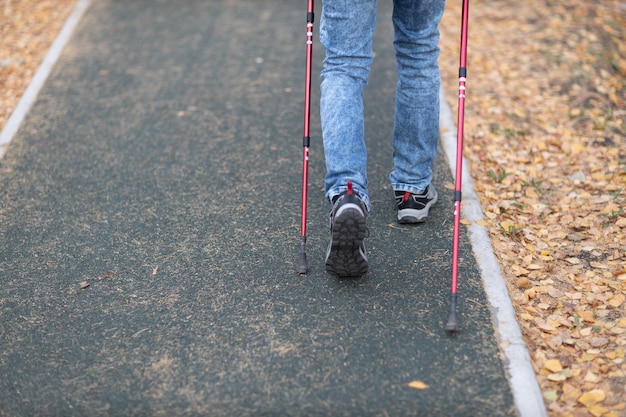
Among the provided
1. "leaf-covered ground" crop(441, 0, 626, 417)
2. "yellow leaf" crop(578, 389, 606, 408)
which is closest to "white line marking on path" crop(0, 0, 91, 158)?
"leaf-covered ground" crop(441, 0, 626, 417)

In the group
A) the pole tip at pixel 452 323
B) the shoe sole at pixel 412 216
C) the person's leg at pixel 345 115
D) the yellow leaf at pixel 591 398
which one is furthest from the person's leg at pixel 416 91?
the yellow leaf at pixel 591 398

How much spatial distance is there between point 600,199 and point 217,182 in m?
2.49

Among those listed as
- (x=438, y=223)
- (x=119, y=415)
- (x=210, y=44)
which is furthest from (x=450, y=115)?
(x=119, y=415)

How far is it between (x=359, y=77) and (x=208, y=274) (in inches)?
51.4

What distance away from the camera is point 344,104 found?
11.9ft

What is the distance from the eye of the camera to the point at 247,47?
7.34m

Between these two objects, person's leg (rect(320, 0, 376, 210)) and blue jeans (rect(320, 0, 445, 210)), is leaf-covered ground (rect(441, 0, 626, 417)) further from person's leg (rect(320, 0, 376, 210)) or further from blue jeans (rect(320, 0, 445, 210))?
person's leg (rect(320, 0, 376, 210))

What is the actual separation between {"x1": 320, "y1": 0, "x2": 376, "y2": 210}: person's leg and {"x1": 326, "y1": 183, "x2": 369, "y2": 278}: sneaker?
5.8 inches

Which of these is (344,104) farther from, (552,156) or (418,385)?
(552,156)

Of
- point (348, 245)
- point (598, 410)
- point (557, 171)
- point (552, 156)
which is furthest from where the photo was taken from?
point (552, 156)

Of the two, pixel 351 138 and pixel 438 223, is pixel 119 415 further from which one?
pixel 438 223

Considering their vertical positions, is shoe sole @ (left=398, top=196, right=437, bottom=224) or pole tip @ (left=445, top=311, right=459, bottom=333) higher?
pole tip @ (left=445, top=311, right=459, bottom=333)

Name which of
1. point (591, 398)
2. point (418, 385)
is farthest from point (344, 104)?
point (591, 398)

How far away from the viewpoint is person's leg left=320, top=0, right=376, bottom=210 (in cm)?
356
